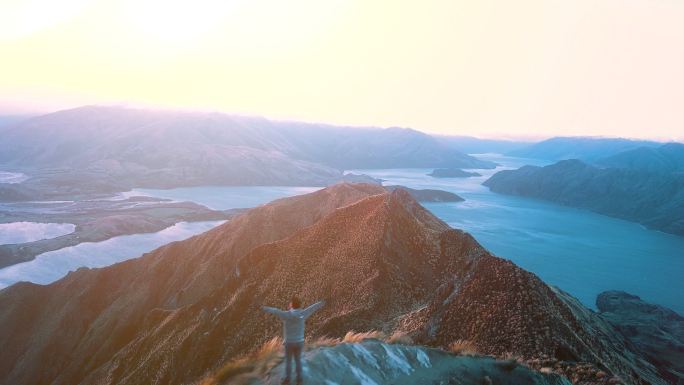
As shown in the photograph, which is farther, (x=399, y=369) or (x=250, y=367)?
(x=399, y=369)

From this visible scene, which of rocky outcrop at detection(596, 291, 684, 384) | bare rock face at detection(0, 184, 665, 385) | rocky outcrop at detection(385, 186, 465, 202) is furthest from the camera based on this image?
rocky outcrop at detection(385, 186, 465, 202)

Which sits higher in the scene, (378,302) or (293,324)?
(293,324)

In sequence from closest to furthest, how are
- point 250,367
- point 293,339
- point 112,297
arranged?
1. point 293,339
2. point 250,367
3. point 112,297

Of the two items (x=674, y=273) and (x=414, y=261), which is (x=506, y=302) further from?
(x=674, y=273)

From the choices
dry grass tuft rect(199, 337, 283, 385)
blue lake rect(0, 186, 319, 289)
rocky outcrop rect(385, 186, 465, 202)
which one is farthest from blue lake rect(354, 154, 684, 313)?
dry grass tuft rect(199, 337, 283, 385)

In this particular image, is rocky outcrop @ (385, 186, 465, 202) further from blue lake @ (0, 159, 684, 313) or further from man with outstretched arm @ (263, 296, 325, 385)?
man with outstretched arm @ (263, 296, 325, 385)

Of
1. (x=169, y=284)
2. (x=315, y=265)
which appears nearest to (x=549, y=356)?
(x=315, y=265)

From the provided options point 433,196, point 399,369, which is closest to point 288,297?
point 399,369

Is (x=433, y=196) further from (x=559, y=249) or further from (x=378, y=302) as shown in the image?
(x=378, y=302)
